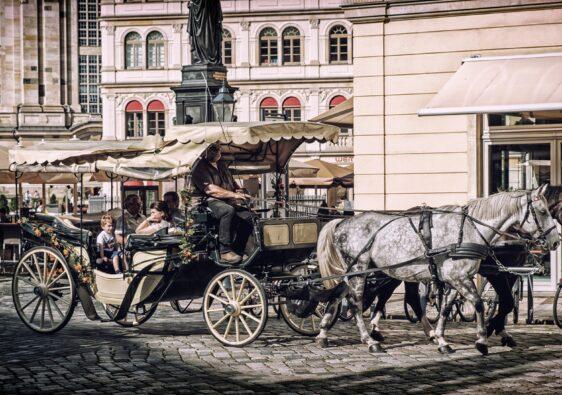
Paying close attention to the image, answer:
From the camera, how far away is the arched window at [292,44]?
63.0m

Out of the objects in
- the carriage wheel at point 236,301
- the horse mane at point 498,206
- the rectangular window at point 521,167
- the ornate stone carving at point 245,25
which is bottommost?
the carriage wheel at point 236,301

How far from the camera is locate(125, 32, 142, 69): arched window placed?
209 feet

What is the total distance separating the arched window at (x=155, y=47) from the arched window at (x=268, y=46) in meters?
5.69

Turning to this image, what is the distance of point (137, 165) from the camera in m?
12.2

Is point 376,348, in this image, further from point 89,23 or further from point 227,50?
point 89,23

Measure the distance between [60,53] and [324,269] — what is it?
7021cm

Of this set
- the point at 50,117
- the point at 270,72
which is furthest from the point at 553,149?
the point at 50,117

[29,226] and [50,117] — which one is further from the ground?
[50,117]

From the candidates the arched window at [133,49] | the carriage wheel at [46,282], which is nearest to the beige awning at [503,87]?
the carriage wheel at [46,282]

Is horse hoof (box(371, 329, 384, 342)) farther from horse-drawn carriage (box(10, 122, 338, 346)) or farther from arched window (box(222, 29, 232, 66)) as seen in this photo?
arched window (box(222, 29, 232, 66))

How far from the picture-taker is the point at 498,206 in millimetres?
10930

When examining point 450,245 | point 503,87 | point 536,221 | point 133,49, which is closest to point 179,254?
point 450,245

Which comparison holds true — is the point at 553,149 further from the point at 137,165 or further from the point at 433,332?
the point at 137,165

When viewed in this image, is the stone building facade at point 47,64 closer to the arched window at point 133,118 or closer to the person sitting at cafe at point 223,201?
the arched window at point 133,118
